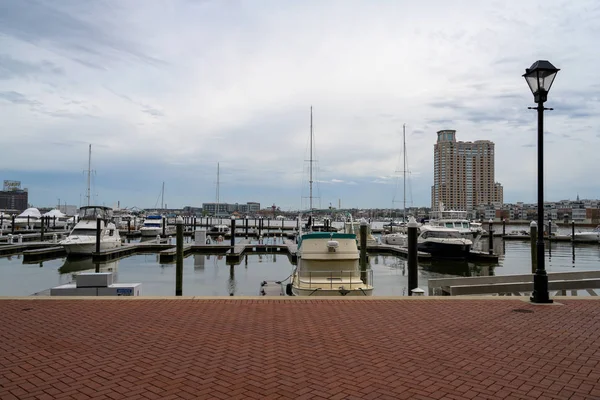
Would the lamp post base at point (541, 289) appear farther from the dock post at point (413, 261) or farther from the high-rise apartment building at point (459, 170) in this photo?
the high-rise apartment building at point (459, 170)

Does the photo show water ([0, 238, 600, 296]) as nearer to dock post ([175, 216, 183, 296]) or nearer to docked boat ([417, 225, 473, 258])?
docked boat ([417, 225, 473, 258])

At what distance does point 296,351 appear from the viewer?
22.4 ft

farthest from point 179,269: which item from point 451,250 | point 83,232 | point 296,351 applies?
point 451,250

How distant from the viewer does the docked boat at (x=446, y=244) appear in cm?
4103

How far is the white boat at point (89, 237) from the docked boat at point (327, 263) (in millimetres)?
26939

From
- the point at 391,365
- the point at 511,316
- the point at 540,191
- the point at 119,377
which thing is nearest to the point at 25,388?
the point at 119,377

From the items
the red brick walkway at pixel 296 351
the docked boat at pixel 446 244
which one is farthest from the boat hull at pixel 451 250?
the red brick walkway at pixel 296 351

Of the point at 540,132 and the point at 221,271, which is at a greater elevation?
the point at 540,132

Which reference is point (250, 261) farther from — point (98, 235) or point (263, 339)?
point (263, 339)

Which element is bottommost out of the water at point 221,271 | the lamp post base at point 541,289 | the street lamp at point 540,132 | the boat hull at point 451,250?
the water at point 221,271

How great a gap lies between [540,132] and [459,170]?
147032 mm

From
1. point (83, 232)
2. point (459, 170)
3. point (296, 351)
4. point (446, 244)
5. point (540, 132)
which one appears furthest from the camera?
point (459, 170)

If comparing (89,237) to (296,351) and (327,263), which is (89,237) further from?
(296,351)

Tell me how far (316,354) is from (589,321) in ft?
20.3
